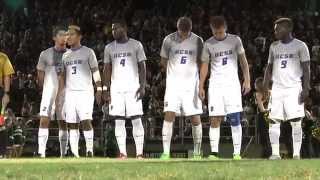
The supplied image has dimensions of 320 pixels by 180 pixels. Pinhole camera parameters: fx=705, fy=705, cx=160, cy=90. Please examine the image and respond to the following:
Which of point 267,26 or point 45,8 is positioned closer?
point 267,26

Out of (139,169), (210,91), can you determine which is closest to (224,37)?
(210,91)

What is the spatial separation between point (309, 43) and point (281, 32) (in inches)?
377

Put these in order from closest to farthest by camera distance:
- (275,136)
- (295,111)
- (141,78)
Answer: (295,111) → (275,136) → (141,78)

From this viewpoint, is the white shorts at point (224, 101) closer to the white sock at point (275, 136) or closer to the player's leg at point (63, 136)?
the white sock at point (275, 136)

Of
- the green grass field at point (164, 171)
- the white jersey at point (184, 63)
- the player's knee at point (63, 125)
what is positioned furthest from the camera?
the player's knee at point (63, 125)

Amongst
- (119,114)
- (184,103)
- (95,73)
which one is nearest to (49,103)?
(95,73)

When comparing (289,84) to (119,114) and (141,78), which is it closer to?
(141,78)

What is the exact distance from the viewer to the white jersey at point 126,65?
1235cm

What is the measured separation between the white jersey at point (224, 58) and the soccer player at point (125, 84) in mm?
1249

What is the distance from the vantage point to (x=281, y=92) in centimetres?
1174

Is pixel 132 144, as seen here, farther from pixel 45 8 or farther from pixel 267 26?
pixel 45 8

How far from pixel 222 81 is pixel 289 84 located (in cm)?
111

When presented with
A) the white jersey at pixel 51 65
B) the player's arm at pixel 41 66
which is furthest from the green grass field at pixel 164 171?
the player's arm at pixel 41 66

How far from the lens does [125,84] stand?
40.5ft
